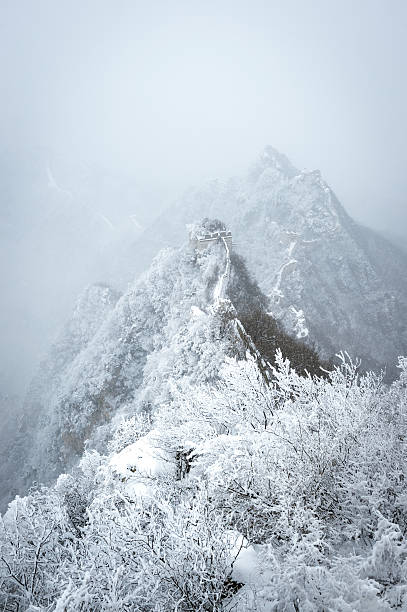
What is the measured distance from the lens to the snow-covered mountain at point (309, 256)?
84375 mm

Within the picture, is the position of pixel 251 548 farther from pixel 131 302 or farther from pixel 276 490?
pixel 131 302

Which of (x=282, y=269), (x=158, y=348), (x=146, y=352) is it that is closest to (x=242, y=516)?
(x=158, y=348)

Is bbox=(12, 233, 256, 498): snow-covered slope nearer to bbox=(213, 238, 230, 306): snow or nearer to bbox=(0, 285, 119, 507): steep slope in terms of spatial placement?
bbox=(213, 238, 230, 306): snow

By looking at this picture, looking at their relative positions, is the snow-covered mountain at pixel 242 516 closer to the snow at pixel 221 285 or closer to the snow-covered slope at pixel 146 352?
the snow-covered slope at pixel 146 352

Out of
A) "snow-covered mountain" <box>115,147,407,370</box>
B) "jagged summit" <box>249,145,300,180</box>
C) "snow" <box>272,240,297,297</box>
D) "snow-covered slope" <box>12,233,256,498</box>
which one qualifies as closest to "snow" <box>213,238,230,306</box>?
"snow-covered slope" <box>12,233,256,498</box>

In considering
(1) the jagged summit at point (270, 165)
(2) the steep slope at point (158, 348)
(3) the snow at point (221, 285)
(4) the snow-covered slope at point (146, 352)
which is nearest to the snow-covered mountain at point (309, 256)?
(1) the jagged summit at point (270, 165)

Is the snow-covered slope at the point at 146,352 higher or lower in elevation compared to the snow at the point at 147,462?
lower

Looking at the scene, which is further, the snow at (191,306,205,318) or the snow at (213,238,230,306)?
the snow at (213,238,230,306)

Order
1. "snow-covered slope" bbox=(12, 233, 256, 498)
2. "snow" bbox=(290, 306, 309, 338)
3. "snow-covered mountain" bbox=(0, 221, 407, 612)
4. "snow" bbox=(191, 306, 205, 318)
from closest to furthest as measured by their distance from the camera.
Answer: "snow-covered mountain" bbox=(0, 221, 407, 612) < "snow-covered slope" bbox=(12, 233, 256, 498) < "snow" bbox=(191, 306, 205, 318) < "snow" bbox=(290, 306, 309, 338)

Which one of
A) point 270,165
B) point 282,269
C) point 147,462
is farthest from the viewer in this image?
point 270,165

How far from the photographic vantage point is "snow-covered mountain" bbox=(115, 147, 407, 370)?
277 feet

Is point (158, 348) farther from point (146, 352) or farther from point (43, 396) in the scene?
point (43, 396)

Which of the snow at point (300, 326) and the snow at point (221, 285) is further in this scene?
the snow at point (300, 326)

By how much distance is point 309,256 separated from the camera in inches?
3947
